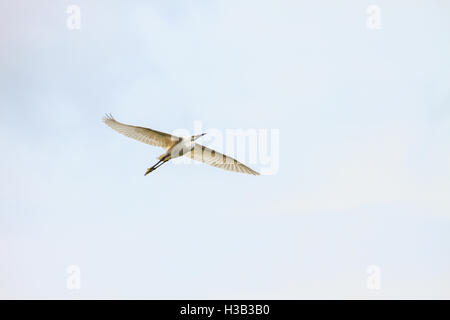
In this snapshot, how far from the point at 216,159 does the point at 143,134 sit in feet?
12.8

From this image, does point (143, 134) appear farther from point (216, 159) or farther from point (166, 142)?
point (216, 159)

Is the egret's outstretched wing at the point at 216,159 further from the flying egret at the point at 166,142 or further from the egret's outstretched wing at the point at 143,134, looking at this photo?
the egret's outstretched wing at the point at 143,134

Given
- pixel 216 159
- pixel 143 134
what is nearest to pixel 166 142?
pixel 143 134

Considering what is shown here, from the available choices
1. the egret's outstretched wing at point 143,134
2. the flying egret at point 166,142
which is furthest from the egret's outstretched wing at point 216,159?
the egret's outstretched wing at point 143,134

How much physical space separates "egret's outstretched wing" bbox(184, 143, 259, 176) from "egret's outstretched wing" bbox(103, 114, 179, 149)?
4.24ft

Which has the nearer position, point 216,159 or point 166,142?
point 166,142

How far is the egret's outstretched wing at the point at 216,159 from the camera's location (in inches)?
917

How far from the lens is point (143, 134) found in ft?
73.2

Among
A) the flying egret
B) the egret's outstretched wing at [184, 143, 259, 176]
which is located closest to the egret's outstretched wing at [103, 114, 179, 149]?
the flying egret

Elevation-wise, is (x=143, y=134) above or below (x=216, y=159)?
above

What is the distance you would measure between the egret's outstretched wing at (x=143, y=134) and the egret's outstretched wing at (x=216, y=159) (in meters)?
1.29
